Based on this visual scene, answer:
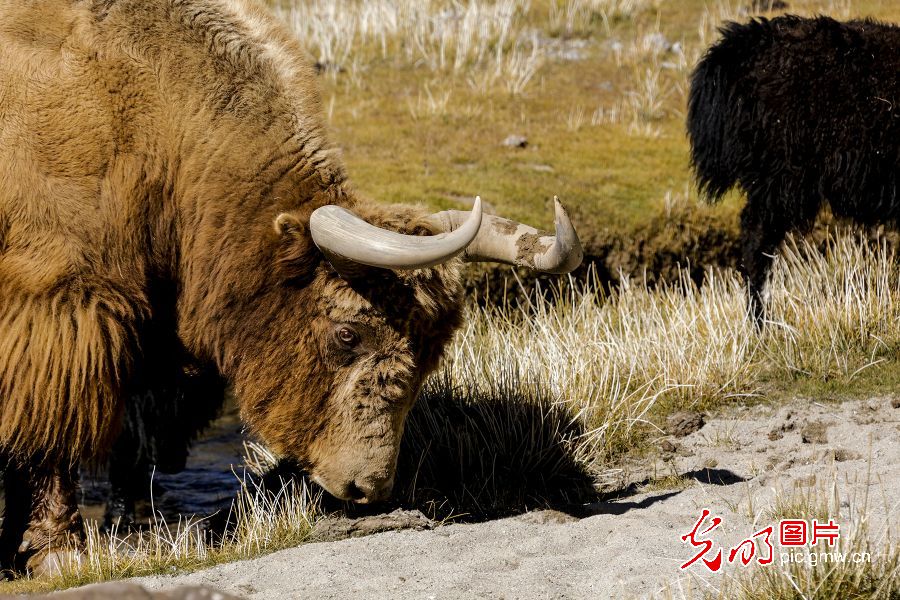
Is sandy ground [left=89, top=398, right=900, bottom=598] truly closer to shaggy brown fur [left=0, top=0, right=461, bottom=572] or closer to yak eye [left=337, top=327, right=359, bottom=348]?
shaggy brown fur [left=0, top=0, right=461, bottom=572]

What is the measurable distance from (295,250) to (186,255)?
0.68 metres

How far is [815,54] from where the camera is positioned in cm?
828

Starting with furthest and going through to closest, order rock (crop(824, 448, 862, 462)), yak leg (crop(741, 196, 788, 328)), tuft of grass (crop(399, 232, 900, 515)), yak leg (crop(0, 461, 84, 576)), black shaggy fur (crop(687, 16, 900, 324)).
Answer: yak leg (crop(741, 196, 788, 328)) < black shaggy fur (crop(687, 16, 900, 324)) < tuft of grass (crop(399, 232, 900, 515)) < rock (crop(824, 448, 862, 462)) < yak leg (crop(0, 461, 84, 576))

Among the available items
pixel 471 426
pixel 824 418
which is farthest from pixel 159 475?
pixel 824 418

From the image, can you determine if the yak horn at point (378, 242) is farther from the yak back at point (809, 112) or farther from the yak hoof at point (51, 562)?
the yak back at point (809, 112)

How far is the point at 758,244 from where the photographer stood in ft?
28.1

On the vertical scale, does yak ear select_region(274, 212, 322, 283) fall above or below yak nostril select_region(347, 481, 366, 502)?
above

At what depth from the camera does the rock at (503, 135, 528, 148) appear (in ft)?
40.3

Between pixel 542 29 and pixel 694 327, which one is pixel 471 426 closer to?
pixel 694 327

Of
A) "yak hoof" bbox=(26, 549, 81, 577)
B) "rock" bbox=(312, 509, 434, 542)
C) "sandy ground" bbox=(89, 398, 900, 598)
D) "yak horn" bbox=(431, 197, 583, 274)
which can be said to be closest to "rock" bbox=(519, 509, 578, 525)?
"sandy ground" bbox=(89, 398, 900, 598)

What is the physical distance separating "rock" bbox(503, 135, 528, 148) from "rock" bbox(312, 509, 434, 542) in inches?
286

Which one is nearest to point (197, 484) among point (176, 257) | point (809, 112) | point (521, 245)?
point (176, 257)

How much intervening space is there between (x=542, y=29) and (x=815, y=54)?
9.86 metres

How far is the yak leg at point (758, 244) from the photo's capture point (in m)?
8.51
